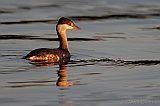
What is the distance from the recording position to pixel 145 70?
1631 centimetres

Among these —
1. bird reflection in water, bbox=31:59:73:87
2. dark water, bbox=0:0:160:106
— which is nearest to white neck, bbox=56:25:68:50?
dark water, bbox=0:0:160:106

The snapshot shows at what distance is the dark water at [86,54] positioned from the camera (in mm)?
13617

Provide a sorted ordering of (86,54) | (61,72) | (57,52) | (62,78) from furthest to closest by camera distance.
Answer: (86,54) < (57,52) < (61,72) < (62,78)

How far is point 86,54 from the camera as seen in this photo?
1817 cm

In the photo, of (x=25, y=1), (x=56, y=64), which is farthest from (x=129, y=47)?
(x=25, y=1)

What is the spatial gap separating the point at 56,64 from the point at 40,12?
865cm

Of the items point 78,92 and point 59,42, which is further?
point 59,42

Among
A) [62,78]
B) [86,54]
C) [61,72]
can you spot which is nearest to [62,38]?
[86,54]

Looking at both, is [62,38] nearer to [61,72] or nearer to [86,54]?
[86,54]

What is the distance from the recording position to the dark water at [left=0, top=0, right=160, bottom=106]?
536 inches

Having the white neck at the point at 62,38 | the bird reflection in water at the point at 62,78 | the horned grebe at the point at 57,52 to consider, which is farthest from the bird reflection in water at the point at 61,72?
the white neck at the point at 62,38

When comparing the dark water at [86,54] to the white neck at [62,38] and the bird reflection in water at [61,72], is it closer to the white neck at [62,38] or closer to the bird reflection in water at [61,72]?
the bird reflection in water at [61,72]

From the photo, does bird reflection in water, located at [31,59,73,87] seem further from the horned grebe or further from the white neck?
the white neck

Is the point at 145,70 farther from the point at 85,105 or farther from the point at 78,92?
the point at 85,105
